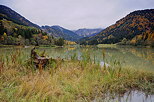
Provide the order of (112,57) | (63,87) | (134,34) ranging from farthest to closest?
(134,34), (112,57), (63,87)

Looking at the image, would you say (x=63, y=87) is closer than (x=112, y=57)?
Yes

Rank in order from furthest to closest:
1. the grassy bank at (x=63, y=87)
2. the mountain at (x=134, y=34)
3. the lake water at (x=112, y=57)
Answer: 1. the mountain at (x=134, y=34)
2. the lake water at (x=112, y=57)
3. the grassy bank at (x=63, y=87)

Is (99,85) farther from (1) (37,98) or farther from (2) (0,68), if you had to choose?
(2) (0,68)

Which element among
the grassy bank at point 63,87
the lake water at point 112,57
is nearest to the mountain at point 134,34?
the lake water at point 112,57

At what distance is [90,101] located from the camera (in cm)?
262

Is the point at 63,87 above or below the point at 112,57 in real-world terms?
below

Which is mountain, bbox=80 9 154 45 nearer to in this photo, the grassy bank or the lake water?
the lake water

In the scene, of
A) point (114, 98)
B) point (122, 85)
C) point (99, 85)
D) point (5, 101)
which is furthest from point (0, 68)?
point (122, 85)

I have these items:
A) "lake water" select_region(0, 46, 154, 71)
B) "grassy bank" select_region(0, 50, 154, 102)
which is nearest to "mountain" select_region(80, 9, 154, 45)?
"lake water" select_region(0, 46, 154, 71)

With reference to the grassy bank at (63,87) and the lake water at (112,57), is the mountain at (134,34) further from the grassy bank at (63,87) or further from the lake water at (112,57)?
the grassy bank at (63,87)

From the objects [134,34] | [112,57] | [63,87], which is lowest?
[63,87]

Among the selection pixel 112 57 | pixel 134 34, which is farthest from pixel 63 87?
pixel 134 34

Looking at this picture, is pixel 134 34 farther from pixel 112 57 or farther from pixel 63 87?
pixel 63 87

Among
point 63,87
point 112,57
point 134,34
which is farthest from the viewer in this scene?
point 134,34
